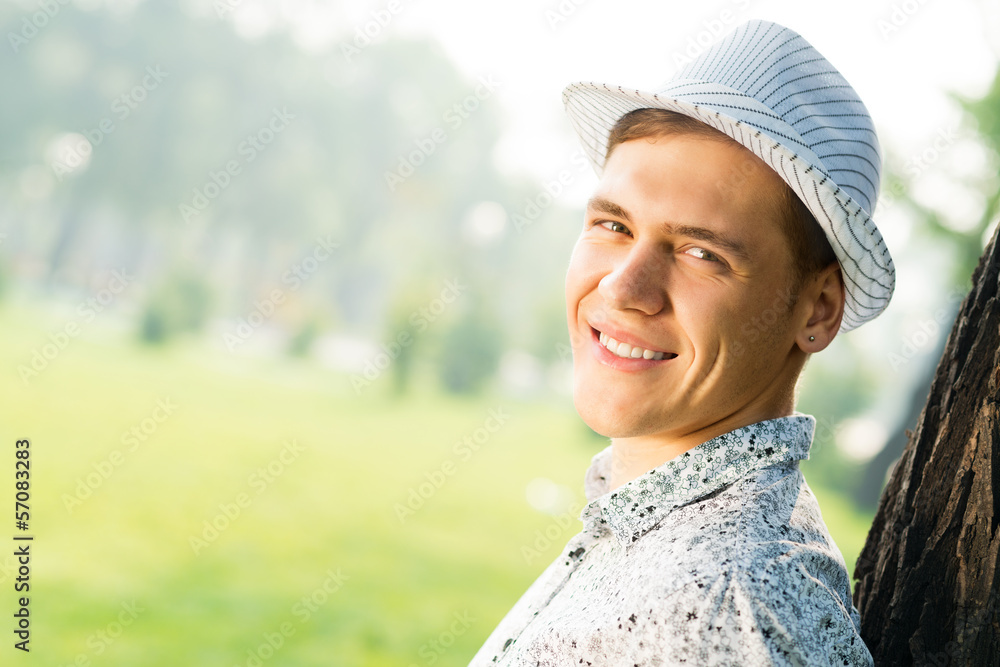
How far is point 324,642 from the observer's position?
19.7 ft

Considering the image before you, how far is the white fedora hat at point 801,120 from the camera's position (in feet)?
4.41

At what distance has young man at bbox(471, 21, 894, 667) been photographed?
4.26 feet

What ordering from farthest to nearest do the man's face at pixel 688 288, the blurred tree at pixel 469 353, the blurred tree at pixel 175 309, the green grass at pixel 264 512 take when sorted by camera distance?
the blurred tree at pixel 175 309
the blurred tree at pixel 469 353
the green grass at pixel 264 512
the man's face at pixel 688 288

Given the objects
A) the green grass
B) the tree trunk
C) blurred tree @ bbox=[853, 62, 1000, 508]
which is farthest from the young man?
blurred tree @ bbox=[853, 62, 1000, 508]

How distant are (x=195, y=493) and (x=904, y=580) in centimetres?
849

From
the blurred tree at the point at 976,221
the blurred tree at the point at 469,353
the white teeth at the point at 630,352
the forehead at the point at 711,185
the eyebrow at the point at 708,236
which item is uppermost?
the blurred tree at the point at 976,221

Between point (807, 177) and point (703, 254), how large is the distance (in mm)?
207

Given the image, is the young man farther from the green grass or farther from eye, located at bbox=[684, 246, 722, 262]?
the green grass

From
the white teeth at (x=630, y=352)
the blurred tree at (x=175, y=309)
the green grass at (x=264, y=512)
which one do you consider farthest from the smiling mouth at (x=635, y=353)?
the blurred tree at (x=175, y=309)

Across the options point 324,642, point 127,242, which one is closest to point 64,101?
point 127,242

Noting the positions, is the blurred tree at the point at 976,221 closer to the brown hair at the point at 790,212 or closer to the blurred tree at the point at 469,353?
the blurred tree at the point at 469,353

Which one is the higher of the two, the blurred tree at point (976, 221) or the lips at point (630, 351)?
the blurred tree at point (976, 221)

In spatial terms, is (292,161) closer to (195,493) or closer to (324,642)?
(195,493)

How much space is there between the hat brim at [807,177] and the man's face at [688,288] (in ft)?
0.19
